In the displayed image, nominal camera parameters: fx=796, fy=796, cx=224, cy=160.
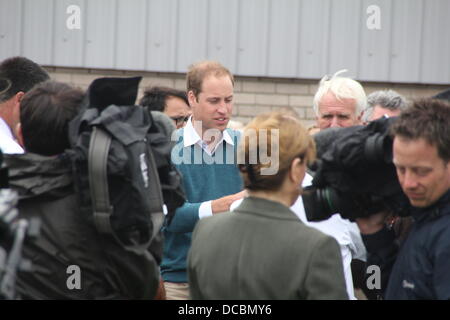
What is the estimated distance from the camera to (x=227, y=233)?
302 cm

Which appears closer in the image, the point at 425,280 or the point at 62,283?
the point at 425,280

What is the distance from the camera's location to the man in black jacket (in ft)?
10.3

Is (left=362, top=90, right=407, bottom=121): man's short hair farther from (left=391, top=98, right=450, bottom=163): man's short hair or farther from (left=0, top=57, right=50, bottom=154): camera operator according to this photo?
(left=391, top=98, right=450, bottom=163): man's short hair

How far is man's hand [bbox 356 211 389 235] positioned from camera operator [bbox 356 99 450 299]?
26 cm

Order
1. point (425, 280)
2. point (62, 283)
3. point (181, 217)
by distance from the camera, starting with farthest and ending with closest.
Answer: point (181, 217), point (62, 283), point (425, 280)

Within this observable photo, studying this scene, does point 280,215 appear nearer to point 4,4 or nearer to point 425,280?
point 425,280

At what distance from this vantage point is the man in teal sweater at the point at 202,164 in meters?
4.61

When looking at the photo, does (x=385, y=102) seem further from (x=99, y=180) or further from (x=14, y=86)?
(x=99, y=180)

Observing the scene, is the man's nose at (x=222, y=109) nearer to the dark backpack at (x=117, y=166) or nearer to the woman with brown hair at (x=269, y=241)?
the dark backpack at (x=117, y=166)

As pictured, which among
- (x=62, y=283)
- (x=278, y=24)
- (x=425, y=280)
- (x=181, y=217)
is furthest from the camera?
(x=278, y=24)

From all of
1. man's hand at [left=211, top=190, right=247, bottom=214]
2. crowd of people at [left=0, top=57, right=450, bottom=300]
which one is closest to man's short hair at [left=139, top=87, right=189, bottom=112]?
man's hand at [left=211, top=190, right=247, bottom=214]

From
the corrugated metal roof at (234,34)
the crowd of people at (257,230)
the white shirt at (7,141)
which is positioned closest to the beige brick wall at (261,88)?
the corrugated metal roof at (234,34)

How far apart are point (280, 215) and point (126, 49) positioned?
524cm
